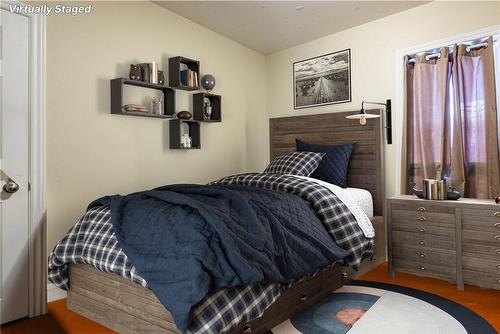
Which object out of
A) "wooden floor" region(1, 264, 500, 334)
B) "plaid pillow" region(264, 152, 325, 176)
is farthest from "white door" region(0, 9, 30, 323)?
"plaid pillow" region(264, 152, 325, 176)

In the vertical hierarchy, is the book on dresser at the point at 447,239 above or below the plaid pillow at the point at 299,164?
below

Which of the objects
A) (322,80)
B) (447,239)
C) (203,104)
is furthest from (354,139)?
(203,104)

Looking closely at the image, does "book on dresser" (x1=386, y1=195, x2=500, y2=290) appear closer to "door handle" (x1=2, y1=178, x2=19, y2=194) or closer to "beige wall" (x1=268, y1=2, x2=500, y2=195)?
"beige wall" (x1=268, y1=2, x2=500, y2=195)

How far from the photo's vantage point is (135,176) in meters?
3.17

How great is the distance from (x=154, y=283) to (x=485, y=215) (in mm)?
2340

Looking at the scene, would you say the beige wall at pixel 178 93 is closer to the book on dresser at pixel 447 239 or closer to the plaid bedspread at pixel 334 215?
the book on dresser at pixel 447 239

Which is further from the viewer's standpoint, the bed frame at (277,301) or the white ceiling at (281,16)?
the white ceiling at (281,16)

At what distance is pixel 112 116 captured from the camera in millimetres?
2994

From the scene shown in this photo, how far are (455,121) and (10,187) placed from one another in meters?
3.48

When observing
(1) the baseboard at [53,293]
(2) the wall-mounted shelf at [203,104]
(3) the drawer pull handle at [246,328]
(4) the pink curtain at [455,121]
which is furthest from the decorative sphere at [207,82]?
(3) the drawer pull handle at [246,328]

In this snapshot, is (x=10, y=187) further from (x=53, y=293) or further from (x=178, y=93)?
(x=178, y=93)

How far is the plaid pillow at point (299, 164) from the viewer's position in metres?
3.42

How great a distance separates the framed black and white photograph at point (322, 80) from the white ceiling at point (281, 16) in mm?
284

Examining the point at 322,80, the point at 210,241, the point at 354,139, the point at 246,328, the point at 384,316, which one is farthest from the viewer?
the point at 322,80
